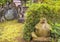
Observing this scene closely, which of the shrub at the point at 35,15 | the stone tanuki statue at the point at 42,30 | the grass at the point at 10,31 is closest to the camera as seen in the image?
the stone tanuki statue at the point at 42,30

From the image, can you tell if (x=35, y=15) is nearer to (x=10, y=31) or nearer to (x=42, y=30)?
(x=42, y=30)

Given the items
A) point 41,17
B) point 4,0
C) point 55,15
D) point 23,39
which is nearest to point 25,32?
point 23,39

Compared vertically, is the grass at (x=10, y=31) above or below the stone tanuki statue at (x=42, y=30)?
below

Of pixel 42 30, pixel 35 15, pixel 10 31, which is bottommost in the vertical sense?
pixel 10 31

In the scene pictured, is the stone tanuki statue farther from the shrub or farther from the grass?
the grass

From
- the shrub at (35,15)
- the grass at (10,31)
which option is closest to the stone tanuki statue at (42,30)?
the shrub at (35,15)

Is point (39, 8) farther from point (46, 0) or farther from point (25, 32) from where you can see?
point (46, 0)

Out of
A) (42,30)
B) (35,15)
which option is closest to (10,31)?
(35,15)

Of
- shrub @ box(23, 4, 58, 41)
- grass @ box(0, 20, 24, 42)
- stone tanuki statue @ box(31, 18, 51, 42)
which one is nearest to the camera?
stone tanuki statue @ box(31, 18, 51, 42)

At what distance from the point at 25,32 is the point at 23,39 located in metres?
0.27

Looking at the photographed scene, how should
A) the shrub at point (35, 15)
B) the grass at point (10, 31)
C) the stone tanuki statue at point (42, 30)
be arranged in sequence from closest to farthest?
1. the stone tanuki statue at point (42, 30)
2. the shrub at point (35, 15)
3. the grass at point (10, 31)

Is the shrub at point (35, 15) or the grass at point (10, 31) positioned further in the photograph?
the grass at point (10, 31)

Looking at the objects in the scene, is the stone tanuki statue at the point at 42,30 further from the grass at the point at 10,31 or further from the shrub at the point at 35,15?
the grass at the point at 10,31

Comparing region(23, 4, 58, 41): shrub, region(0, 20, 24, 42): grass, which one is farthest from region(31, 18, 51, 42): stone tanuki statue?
region(0, 20, 24, 42): grass
